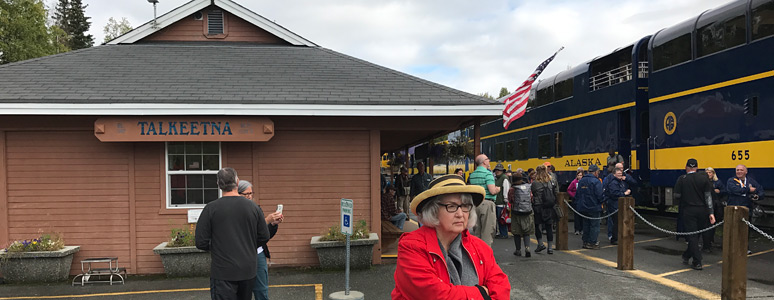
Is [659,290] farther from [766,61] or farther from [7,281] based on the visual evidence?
[7,281]

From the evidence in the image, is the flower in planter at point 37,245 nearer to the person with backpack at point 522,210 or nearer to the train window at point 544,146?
Answer: the person with backpack at point 522,210

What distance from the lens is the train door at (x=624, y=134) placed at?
14.0m

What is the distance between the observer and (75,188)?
27.7 ft

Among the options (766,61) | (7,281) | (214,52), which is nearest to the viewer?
(7,281)

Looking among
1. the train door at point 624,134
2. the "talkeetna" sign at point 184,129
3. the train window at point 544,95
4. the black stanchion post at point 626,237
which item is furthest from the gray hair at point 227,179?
the train window at point 544,95

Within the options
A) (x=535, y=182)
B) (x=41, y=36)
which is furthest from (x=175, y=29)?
(x=41, y=36)

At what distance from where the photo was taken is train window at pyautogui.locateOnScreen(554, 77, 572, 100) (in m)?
16.4

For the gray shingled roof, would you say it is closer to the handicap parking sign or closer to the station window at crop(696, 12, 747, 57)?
the handicap parking sign

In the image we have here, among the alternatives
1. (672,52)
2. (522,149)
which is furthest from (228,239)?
(522,149)

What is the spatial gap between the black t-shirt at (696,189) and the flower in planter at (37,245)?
9.78m

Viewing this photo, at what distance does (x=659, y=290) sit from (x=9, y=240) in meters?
9.72

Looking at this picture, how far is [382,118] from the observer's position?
8.94 meters

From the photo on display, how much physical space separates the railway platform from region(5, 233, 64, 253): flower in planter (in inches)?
21.4

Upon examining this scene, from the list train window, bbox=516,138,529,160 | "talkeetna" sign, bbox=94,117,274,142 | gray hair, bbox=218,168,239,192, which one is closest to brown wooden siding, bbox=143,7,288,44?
"talkeetna" sign, bbox=94,117,274,142
